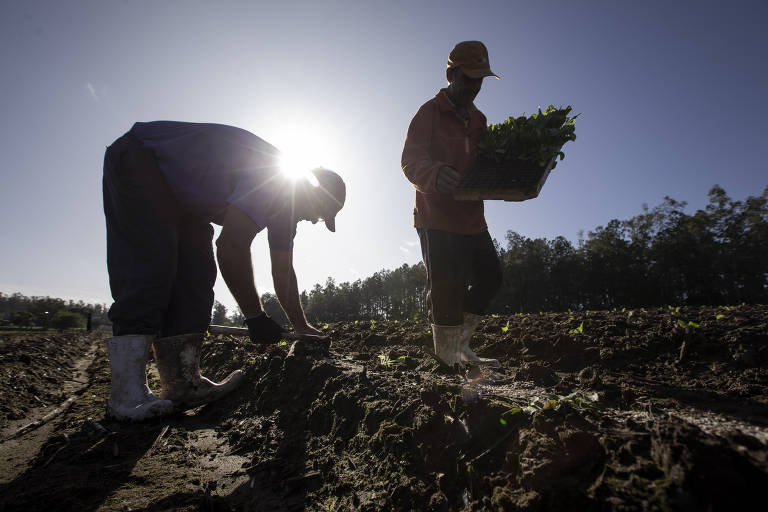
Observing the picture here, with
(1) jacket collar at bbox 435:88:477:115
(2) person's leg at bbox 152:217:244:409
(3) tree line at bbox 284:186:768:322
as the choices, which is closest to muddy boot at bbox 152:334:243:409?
(2) person's leg at bbox 152:217:244:409

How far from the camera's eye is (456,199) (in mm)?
2533

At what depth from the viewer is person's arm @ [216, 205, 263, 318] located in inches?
86.2

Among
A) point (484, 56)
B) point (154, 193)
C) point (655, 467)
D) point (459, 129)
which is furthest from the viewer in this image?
point (459, 129)

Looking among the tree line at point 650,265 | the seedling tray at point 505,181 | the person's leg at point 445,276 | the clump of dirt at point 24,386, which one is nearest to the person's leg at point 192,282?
the clump of dirt at point 24,386

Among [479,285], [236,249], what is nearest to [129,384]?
[236,249]

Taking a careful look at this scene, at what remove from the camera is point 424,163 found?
246 cm

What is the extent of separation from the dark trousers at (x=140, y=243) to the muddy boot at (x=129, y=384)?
0.24 ft

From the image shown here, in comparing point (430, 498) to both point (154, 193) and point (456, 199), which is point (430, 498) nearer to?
point (456, 199)

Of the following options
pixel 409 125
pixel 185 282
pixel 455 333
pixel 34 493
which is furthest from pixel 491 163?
pixel 34 493

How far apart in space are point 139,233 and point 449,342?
7.13 feet

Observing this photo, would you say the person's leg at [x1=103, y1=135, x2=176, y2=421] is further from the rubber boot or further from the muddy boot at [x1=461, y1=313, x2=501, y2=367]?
the muddy boot at [x1=461, y1=313, x2=501, y2=367]

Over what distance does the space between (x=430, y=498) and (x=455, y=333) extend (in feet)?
4.72

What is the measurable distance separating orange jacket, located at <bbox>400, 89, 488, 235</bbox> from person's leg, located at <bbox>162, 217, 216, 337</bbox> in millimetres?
1639

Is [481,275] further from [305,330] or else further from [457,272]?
[305,330]
